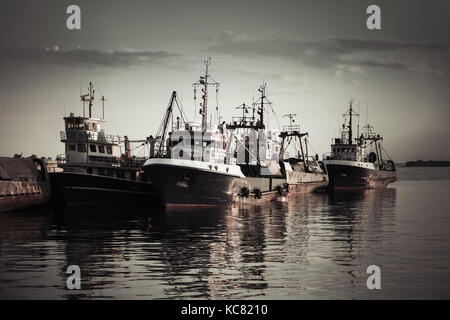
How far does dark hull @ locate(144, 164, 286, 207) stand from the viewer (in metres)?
43.0

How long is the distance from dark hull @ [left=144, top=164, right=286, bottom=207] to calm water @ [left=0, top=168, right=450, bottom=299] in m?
4.59

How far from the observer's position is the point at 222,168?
45.4 meters

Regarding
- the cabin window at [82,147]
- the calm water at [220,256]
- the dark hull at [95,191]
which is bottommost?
the calm water at [220,256]

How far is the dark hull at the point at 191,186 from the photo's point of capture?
4303 centimetres

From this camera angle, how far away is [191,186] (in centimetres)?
4412

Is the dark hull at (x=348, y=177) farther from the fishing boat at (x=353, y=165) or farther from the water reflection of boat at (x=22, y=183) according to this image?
the water reflection of boat at (x=22, y=183)

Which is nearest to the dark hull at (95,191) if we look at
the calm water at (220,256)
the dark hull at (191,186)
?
the dark hull at (191,186)

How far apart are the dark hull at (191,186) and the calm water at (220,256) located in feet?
15.1

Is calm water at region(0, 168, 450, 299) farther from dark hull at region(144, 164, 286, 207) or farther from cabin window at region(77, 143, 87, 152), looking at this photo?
cabin window at region(77, 143, 87, 152)
